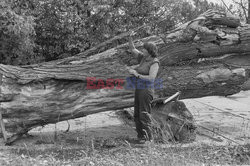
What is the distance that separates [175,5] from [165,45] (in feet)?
38.8

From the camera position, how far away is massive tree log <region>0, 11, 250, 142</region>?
17.2 ft

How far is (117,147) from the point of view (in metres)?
4.99

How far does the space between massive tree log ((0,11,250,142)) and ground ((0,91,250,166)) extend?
533mm

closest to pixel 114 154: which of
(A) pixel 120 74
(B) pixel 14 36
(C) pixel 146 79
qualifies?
(C) pixel 146 79

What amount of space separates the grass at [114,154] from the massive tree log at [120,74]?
0.67m

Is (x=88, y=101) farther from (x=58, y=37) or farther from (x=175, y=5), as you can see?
(x=175, y=5)

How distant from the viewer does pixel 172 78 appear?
234 inches

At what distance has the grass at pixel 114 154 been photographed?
4.06 m

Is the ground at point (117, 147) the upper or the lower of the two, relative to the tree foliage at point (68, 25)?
lower

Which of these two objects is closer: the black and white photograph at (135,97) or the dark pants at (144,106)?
the black and white photograph at (135,97)

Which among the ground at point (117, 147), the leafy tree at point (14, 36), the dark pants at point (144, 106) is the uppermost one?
the leafy tree at point (14, 36)

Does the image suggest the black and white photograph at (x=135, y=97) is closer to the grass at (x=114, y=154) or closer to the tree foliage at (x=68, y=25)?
the grass at (x=114, y=154)

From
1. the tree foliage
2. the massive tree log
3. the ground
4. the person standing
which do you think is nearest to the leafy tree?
the tree foliage

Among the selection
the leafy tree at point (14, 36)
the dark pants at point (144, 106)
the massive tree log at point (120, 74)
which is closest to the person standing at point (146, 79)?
the dark pants at point (144, 106)
